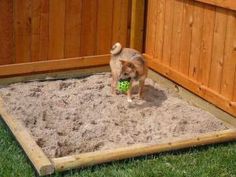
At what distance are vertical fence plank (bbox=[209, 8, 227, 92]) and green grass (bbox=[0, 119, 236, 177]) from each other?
0.80 meters

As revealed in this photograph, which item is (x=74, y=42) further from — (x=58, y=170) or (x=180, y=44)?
(x=58, y=170)

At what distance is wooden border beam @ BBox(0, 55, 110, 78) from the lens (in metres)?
5.95

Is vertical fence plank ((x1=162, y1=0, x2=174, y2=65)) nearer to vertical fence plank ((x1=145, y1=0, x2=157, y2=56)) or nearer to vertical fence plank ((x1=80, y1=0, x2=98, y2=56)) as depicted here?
vertical fence plank ((x1=145, y1=0, x2=157, y2=56))

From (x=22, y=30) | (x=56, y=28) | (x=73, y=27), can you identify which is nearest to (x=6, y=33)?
Result: (x=22, y=30)

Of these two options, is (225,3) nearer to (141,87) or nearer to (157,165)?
(141,87)

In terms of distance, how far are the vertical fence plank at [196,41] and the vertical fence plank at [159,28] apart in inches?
23.8

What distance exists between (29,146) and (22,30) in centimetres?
193

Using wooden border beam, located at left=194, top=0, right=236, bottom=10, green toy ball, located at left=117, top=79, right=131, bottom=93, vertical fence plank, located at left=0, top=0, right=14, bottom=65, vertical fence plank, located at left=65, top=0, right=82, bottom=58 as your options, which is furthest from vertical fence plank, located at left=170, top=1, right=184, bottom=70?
vertical fence plank, located at left=0, top=0, right=14, bottom=65

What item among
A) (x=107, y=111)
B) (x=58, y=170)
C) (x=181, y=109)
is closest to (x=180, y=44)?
(x=181, y=109)

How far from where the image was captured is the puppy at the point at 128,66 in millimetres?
5293

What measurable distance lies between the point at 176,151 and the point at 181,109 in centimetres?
94

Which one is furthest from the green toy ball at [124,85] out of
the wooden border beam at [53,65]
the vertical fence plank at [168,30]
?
the wooden border beam at [53,65]

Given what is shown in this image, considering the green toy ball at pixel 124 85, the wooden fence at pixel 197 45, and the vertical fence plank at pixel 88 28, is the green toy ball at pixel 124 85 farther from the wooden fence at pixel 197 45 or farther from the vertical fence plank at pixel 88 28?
the vertical fence plank at pixel 88 28

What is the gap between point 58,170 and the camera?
4.05 meters
